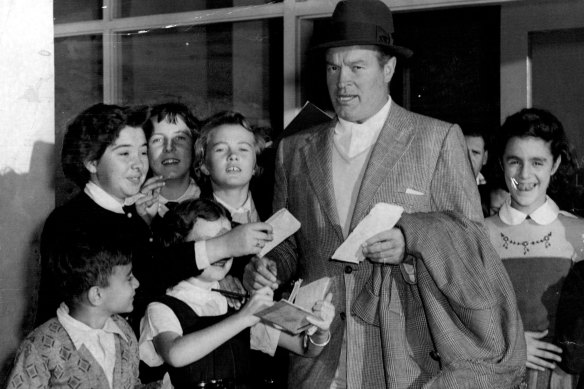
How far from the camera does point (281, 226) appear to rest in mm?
2564

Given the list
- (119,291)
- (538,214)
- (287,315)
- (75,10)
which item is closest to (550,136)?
(538,214)

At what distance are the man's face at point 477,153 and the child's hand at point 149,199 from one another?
108cm

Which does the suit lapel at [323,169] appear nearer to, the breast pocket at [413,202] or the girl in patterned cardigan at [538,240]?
the breast pocket at [413,202]

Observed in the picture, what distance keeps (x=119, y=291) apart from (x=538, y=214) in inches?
52.5

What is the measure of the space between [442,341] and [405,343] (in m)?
0.12

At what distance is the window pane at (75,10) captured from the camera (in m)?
3.20

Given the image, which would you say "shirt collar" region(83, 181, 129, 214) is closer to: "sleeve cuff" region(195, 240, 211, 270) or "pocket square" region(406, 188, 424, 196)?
"sleeve cuff" region(195, 240, 211, 270)

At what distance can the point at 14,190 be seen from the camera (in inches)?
118

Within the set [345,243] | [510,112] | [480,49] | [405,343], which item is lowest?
[405,343]

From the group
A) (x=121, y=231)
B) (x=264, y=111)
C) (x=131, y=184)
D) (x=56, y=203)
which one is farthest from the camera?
(x=264, y=111)

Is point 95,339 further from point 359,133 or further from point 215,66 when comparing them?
point 215,66

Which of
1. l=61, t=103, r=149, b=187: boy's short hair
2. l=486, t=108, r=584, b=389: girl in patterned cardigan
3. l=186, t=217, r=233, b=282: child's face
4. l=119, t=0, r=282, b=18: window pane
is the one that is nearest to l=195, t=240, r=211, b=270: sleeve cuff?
l=186, t=217, r=233, b=282: child's face

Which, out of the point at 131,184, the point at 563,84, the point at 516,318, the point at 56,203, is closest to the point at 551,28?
the point at 563,84

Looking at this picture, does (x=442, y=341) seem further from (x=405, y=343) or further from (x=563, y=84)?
(x=563, y=84)
